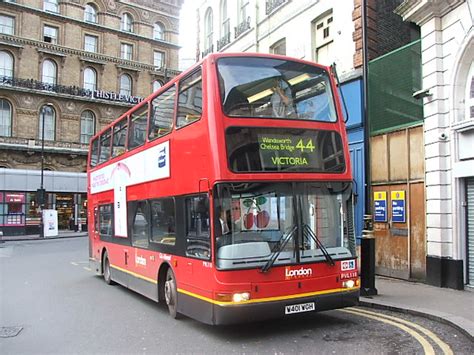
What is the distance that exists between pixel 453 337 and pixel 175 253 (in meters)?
4.35

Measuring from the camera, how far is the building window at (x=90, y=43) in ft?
154

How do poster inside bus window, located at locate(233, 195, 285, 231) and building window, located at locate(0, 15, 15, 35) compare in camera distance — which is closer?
poster inside bus window, located at locate(233, 195, 285, 231)

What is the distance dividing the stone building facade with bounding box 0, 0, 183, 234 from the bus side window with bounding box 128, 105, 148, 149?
98.0 feet

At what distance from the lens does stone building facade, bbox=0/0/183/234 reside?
1610 inches

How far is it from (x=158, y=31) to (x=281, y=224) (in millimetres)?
49433

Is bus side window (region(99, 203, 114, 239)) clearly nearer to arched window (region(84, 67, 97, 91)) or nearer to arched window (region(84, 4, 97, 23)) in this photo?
arched window (region(84, 67, 97, 91))

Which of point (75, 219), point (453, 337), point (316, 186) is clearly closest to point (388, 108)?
point (316, 186)

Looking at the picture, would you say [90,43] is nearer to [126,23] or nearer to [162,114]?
[126,23]

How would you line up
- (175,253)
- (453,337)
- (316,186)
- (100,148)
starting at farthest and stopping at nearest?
(100,148), (175,253), (316,186), (453,337)

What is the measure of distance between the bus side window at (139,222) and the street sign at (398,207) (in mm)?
6183

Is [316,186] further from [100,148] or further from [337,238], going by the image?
[100,148]

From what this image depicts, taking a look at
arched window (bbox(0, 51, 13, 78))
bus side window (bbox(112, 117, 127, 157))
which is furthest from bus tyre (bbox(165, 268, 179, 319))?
arched window (bbox(0, 51, 13, 78))

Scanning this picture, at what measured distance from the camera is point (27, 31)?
43.1m

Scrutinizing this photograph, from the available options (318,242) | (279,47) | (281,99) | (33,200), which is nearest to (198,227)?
(318,242)
